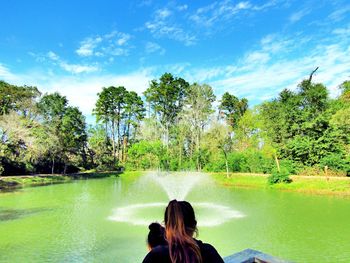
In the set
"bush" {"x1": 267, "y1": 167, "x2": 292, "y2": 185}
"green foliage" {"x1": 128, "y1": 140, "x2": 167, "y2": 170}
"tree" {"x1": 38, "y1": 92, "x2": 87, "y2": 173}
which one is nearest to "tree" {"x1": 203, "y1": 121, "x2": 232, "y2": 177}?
"green foliage" {"x1": 128, "y1": 140, "x2": 167, "y2": 170}

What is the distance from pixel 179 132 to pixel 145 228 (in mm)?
27293

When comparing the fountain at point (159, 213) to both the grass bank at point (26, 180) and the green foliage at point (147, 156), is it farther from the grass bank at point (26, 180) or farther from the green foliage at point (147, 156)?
the green foliage at point (147, 156)

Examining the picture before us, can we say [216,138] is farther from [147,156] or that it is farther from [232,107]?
[232,107]

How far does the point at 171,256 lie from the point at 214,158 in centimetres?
2974

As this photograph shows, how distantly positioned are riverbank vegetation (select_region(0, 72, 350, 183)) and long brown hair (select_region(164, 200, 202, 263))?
2016 centimetres

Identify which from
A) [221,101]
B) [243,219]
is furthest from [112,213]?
[221,101]

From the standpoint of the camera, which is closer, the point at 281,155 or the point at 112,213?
the point at 112,213

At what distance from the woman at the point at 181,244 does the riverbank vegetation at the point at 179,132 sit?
20.1 metres

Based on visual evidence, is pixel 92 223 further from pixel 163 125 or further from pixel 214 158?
pixel 163 125

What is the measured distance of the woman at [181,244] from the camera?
5.64ft

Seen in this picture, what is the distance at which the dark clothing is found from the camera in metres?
1.73

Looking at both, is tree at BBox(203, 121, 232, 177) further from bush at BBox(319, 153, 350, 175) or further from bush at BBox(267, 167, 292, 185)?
bush at BBox(319, 153, 350, 175)

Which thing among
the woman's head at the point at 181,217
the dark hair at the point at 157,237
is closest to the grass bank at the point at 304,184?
the dark hair at the point at 157,237

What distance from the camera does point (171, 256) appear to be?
171cm
